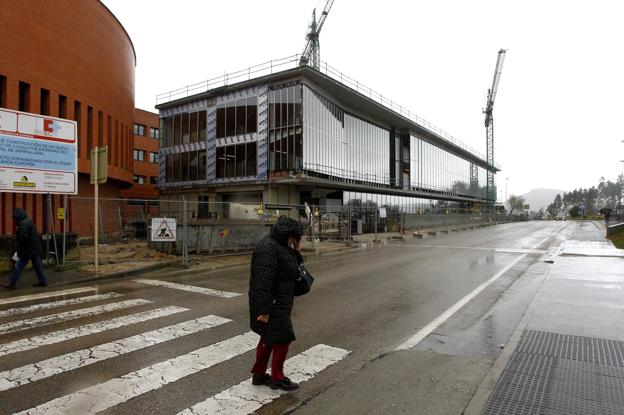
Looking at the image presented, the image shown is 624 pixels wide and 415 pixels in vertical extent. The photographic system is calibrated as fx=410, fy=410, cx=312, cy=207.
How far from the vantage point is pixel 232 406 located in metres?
3.67

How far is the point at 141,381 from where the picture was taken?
4.20 metres

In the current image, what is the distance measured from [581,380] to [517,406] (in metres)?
1.04

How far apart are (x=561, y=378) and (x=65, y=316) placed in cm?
706

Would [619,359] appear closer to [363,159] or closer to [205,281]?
[205,281]

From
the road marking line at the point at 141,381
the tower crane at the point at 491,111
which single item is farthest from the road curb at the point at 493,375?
the tower crane at the point at 491,111

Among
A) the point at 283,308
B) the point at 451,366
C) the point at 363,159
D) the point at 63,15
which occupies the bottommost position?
the point at 451,366

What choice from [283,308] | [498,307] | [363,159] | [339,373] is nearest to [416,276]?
[498,307]

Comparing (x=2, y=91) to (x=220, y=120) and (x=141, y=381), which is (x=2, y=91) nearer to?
(x=220, y=120)

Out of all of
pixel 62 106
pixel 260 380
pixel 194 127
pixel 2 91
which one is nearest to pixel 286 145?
pixel 194 127

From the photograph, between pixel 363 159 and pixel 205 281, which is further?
pixel 363 159

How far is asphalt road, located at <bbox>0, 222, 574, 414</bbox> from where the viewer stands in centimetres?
380

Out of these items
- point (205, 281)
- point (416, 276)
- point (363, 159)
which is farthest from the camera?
point (363, 159)

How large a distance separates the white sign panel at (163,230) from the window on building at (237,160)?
2114 cm

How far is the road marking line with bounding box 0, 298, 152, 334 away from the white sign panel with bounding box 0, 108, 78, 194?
5337 millimetres
